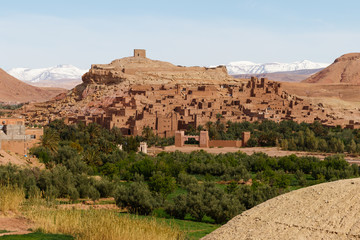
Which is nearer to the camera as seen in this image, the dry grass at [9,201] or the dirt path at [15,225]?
the dirt path at [15,225]

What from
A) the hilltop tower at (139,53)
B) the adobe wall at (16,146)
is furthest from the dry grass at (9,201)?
the hilltop tower at (139,53)

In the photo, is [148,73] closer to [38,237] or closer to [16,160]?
[16,160]

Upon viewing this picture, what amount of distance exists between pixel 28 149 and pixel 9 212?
14.9 metres

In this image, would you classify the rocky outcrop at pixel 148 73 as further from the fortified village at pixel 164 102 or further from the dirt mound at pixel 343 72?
the dirt mound at pixel 343 72

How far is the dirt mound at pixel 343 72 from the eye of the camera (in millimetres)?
116344

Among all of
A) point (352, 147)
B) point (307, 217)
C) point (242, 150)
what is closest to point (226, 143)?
point (242, 150)

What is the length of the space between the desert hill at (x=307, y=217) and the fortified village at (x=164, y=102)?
111 feet

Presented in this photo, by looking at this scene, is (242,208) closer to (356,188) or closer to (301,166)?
(356,188)

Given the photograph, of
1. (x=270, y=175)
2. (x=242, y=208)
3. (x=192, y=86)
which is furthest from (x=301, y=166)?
(x=192, y=86)

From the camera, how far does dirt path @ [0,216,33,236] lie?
9172 millimetres

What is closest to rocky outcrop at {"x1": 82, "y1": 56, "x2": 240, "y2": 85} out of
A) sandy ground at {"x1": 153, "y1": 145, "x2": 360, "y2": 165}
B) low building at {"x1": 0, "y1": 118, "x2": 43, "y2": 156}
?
sandy ground at {"x1": 153, "y1": 145, "x2": 360, "y2": 165}

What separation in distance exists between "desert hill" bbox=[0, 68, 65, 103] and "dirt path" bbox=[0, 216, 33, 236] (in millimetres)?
96473

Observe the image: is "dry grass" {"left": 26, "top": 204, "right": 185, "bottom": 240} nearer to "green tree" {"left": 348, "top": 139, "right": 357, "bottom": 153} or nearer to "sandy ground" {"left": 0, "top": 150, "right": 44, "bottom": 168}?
"sandy ground" {"left": 0, "top": 150, "right": 44, "bottom": 168}

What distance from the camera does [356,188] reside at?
6816 millimetres
